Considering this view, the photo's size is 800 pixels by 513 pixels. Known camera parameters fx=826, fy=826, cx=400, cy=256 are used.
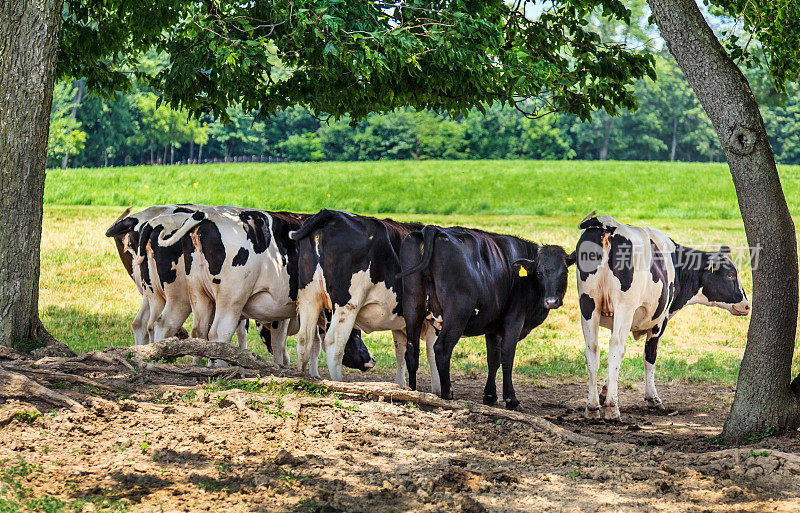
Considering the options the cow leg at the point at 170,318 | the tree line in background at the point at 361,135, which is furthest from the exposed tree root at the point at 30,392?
the tree line in background at the point at 361,135

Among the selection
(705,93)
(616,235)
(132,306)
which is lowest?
(132,306)

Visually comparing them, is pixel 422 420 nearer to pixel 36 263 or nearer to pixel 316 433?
pixel 316 433

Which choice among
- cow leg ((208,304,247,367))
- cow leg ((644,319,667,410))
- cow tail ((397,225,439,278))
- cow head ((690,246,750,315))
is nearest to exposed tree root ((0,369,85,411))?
cow leg ((208,304,247,367))

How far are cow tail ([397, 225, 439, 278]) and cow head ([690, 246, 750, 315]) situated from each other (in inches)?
189

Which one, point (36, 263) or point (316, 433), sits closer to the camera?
point (316, 433)

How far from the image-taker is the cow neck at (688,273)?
12.0 metres

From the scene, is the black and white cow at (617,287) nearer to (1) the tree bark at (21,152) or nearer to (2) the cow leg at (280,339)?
(2) the cow leg at (280,339)

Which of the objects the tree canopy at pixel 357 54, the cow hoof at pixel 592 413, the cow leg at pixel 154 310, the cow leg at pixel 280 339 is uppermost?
the tree canopy at pixel 357 54

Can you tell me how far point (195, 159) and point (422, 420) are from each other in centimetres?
7654

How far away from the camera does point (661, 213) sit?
1453 inches

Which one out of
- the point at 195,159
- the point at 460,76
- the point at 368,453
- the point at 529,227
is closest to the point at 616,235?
the point at 460,76

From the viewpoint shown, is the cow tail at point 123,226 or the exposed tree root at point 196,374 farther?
the cow tail at point 123,226

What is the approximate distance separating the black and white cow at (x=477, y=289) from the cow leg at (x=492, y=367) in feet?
0.04

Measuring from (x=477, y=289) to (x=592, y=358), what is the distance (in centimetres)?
191
